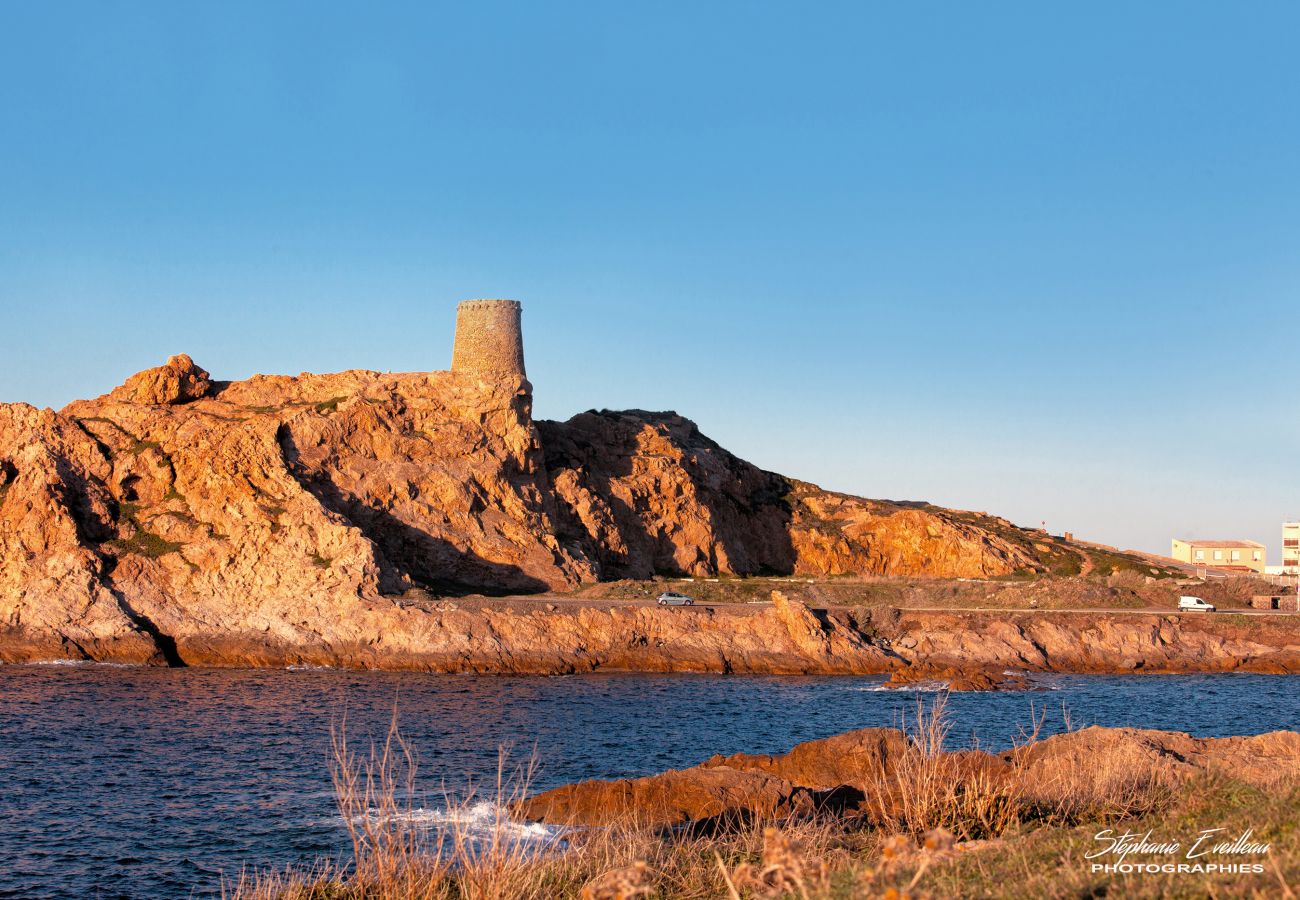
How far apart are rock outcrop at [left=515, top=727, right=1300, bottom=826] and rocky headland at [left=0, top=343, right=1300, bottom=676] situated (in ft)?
83.7

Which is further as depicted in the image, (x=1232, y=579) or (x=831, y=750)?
(x=1232, y=579)

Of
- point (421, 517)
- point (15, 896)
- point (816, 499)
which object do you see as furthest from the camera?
point (816, 499)

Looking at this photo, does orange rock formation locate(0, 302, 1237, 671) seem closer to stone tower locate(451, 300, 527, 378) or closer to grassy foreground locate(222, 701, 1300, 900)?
stone tower locate(451, 300, 527, 378)

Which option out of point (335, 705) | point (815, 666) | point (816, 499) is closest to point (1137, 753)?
point (335, 705)

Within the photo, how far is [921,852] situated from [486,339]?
194ft

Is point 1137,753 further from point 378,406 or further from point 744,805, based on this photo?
point 378,406

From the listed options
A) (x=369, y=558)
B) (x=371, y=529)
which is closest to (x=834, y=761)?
(x=369, y=558)

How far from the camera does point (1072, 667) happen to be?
49.6m

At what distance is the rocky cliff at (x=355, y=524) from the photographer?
4788 cm

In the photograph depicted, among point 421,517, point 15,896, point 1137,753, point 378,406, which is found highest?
point 378,406

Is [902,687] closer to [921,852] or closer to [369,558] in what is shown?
[369,558]

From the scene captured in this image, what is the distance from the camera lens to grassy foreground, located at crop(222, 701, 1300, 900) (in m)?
8.33

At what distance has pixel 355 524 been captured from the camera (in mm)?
56406

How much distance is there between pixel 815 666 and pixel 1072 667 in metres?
11.3
